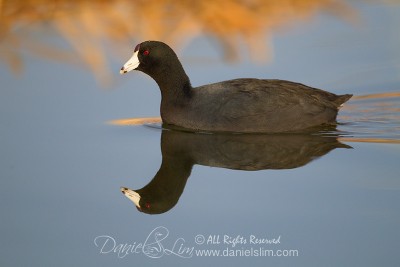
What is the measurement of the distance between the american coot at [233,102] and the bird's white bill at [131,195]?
1.86m

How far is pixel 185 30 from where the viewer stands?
11.0 meters

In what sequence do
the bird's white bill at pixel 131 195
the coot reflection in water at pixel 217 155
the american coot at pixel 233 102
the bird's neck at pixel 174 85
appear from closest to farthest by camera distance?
the bird's white bill at pixel 131 195 < the coot reflection in water at pixel 217 155 < the american coot at pixel 233 102 < the bird's neck at pixel 174 85

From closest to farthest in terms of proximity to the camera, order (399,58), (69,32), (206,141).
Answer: (206,141) → (399,58) → (69,32)

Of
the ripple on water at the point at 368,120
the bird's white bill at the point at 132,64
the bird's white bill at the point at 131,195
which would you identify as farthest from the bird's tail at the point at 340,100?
the bird's white bill at the point at 131,195

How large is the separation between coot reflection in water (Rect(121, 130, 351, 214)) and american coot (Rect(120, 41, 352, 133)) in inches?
5.7

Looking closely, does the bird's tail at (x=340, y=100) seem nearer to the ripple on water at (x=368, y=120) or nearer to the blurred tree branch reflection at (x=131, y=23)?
the ripple on water at (x=368, y=120)

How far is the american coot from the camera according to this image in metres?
8.59

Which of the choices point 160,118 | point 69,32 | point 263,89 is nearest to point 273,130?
point 263,89

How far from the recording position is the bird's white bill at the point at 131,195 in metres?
6.71

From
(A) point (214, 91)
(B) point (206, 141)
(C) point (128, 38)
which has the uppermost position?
(C) point (128, 38)

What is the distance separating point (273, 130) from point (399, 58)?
2.59 meters

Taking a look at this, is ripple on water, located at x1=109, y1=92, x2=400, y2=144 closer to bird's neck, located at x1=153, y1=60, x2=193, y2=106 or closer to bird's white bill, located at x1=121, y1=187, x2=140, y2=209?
bird's neck, located at x1=153, y1=60, x2=193, y2=106

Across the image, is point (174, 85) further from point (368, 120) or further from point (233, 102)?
point (368, 120)

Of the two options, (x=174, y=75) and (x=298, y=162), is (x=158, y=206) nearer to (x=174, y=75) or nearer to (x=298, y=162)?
(x=298, y=162)
